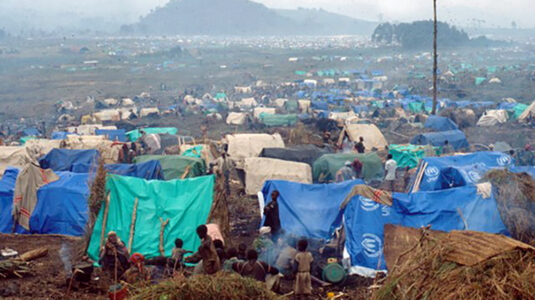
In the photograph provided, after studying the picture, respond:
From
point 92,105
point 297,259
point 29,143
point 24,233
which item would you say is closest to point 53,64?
point 92,105

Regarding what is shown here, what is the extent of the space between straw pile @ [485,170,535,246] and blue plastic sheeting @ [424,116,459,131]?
578 inches

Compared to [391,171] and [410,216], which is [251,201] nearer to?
[391,171]

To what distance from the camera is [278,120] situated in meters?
28.0

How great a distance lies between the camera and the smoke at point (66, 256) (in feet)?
27.8

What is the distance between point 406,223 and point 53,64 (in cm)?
7997

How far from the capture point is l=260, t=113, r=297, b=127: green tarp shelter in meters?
27.8

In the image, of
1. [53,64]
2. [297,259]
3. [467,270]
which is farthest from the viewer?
[53,64]

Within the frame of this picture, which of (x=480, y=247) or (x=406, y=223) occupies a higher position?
(x=480, y=247)

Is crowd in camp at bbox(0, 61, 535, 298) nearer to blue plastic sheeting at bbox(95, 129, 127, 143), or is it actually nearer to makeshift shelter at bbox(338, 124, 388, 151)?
makeshift shelter at bbox(338, 124, 388, 151)

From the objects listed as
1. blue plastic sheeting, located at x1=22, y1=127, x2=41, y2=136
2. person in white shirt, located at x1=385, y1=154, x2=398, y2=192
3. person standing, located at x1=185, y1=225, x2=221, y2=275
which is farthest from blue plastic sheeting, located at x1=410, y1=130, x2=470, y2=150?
blue plastic sheeting, located at x1=22, y1=127, x2=41, y2=136

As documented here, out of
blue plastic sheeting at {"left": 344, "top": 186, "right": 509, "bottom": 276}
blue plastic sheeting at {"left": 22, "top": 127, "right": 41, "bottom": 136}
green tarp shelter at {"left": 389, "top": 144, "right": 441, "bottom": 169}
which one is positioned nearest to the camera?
blue plastic sheeting at {"left": 344, "top": 186, "right": 509, "bottom": 276}

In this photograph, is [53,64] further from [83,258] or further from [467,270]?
[467,270]

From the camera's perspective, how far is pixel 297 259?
697 centimetres

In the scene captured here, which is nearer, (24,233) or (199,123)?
(24,233)
